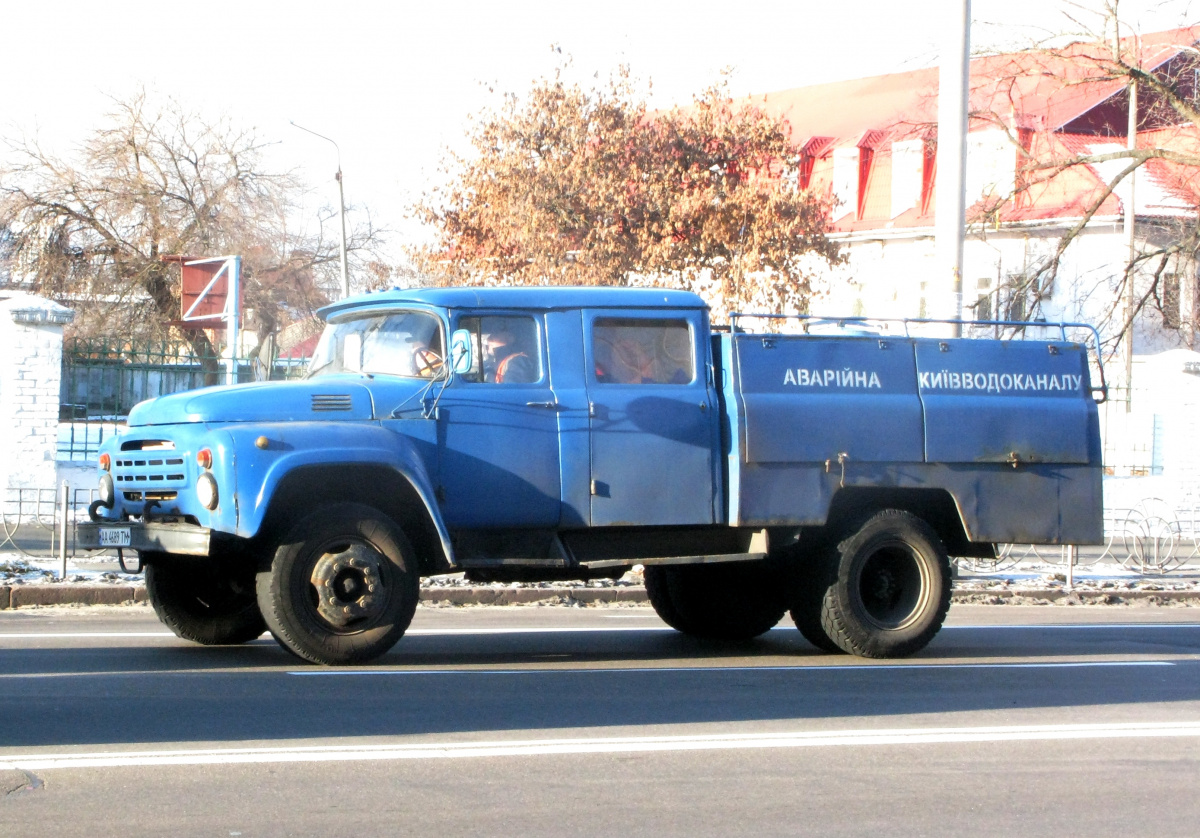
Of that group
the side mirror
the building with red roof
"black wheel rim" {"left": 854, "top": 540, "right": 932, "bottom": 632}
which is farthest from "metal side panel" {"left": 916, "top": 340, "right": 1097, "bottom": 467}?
the building with red roof

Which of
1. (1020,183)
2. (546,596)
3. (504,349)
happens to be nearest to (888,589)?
(504,349)

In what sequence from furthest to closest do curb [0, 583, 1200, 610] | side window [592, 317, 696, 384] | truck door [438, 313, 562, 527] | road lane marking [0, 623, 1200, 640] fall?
curb [0, 583, 1200, 610] < road lane marking [0, 623, 1200, 640] < side window [592, 317, 696, 384] < truck door [438, 313, 562, 527]

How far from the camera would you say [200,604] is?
9672 mm

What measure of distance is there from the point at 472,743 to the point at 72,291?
36.0 metres

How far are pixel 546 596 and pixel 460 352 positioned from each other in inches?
203

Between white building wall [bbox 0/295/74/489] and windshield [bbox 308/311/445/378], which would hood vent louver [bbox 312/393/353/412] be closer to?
windshield [bbox 308/311/445/378]

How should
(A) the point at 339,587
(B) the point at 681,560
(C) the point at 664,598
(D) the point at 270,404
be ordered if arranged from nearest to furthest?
1. (A) the point at 339,587
2. (D) the point at 270,404
3. (B) the point at 681,560
4. (C) the point at 664,598

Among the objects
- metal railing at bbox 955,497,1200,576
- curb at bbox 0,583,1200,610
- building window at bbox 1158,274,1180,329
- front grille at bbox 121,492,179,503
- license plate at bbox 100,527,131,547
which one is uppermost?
building window at bbox 1158,274,1180,329

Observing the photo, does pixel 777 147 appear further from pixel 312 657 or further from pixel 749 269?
pixel 312 657

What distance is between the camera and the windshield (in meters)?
9.15

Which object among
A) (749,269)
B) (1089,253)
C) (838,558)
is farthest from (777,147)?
(838,558)

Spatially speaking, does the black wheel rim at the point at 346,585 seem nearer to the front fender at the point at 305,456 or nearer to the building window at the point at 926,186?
the front fender at the point at 305,456

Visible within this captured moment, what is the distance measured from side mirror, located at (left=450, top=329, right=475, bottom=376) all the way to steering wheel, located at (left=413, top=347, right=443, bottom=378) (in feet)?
0.33

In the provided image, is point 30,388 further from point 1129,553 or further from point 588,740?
point 1129,553
